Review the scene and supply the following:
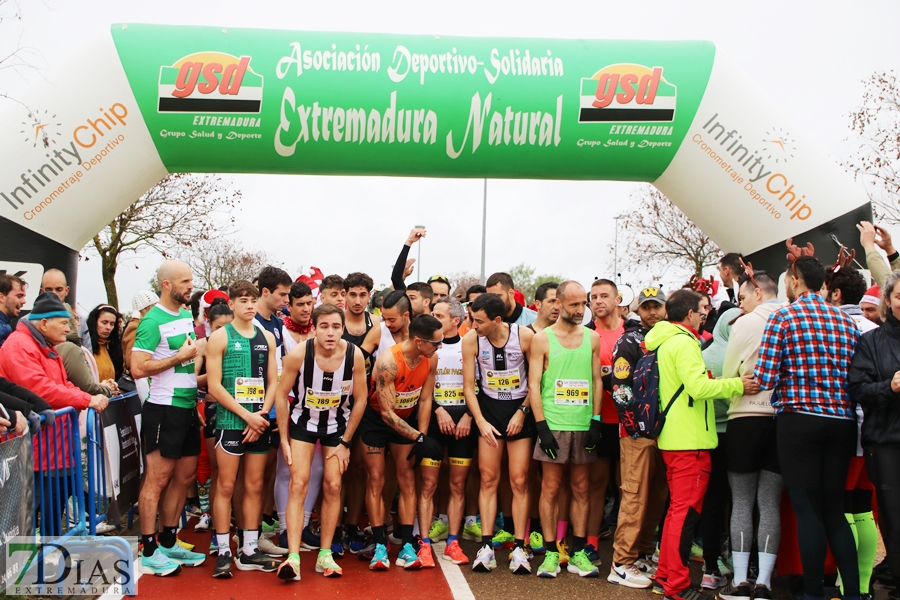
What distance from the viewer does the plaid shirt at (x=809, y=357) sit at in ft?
15.2

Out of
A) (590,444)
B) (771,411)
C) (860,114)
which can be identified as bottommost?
(590,444)

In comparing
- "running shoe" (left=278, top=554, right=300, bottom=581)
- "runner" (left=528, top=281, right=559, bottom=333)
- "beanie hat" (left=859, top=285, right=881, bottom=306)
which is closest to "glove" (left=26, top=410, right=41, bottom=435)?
"running shoe" (left=278, top=554, right=300, bottom=581)

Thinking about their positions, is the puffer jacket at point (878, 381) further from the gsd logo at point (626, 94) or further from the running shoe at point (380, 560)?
the gsd logo at point (626, 94)

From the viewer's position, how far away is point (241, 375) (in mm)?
5523

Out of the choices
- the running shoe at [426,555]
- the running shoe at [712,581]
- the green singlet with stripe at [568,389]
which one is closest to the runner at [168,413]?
the running shoe at [426,555]

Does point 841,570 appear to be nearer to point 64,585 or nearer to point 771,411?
point 771,411

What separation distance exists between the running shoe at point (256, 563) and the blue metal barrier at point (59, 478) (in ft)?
3.69

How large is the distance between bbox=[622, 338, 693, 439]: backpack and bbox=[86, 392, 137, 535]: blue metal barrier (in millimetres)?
3844

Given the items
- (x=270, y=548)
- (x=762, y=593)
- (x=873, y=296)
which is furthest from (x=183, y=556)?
(x=873, y=296)

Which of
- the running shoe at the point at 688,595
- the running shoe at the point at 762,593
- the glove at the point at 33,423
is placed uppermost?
the glove at the point at 33,423

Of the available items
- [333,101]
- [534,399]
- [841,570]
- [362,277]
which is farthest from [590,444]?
[333,101]

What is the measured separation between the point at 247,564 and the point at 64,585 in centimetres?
123

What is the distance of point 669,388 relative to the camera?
5145mm

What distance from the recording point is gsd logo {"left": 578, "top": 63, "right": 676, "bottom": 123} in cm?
738
